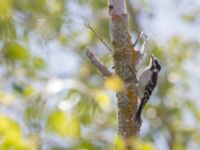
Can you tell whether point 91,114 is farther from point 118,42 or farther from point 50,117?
point 118,42

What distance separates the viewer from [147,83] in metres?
3.34

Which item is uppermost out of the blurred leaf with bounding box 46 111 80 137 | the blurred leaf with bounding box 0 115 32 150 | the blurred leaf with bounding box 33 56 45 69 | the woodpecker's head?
the woodpecker's head

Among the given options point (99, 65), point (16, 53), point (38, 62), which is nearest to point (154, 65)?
point (99, 65)

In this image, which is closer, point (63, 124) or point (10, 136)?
point (10, 136)

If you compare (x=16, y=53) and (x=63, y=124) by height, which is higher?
(x=16, y=53)

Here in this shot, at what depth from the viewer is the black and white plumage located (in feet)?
9.12

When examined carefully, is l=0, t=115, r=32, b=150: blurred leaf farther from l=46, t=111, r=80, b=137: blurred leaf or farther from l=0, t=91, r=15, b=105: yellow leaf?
l=0, t=91, r=15, b=105: yellow leaf

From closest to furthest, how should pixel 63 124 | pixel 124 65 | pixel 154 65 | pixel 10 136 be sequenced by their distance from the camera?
pixel 10 136
pixel 63 124
pixel 124 65
pixel 154 65

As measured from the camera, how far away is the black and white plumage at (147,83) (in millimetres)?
2778

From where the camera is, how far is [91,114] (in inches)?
80.6

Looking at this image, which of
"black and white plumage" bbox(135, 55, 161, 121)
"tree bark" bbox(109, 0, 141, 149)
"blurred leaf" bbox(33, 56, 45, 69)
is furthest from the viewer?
"black and white plumage" bbox(135, 55, 161, 121)

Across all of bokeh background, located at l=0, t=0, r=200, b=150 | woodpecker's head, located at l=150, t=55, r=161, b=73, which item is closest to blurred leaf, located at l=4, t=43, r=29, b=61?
bokeh background, located at l=0, t=0, r=200, b=150

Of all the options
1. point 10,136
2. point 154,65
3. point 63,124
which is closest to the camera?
point 10,136

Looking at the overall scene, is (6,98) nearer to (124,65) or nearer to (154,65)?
(124,65)
